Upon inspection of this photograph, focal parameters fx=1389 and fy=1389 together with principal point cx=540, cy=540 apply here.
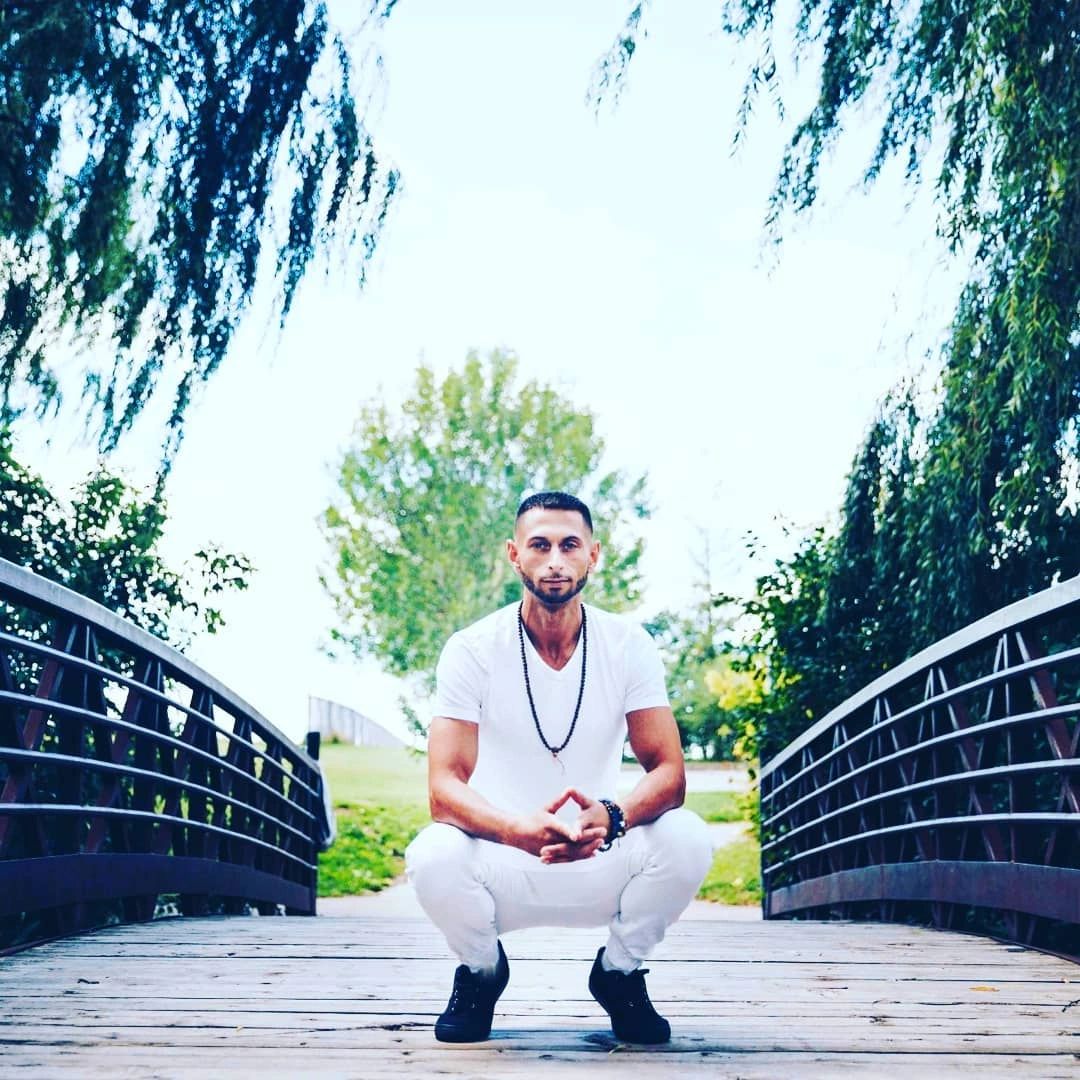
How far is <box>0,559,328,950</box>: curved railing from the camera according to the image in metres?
4.30

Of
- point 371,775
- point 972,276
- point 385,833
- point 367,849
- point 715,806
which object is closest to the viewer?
point 972,276

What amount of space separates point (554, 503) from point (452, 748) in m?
0.61

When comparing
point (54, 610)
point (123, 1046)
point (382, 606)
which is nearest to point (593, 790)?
point (123, 1046)

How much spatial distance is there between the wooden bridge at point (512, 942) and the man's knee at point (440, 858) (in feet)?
1.16

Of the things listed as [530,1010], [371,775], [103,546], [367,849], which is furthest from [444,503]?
[530,1010]

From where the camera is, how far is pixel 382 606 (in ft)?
80.0

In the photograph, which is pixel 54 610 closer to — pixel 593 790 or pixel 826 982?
pixel 593 790

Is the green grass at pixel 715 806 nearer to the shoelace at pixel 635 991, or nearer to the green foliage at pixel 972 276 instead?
the green foliage at pixel 972 276

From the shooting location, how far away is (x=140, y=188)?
22.9 ft

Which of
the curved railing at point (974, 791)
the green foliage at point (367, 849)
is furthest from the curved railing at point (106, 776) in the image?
the green foliage at point (367, 849)

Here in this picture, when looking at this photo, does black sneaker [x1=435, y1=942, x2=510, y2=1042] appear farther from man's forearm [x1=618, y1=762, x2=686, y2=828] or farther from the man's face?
the man's face

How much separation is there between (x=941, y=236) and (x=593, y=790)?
392cm

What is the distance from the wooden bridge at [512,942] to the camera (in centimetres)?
297

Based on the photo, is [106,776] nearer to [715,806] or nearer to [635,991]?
[635,991]
